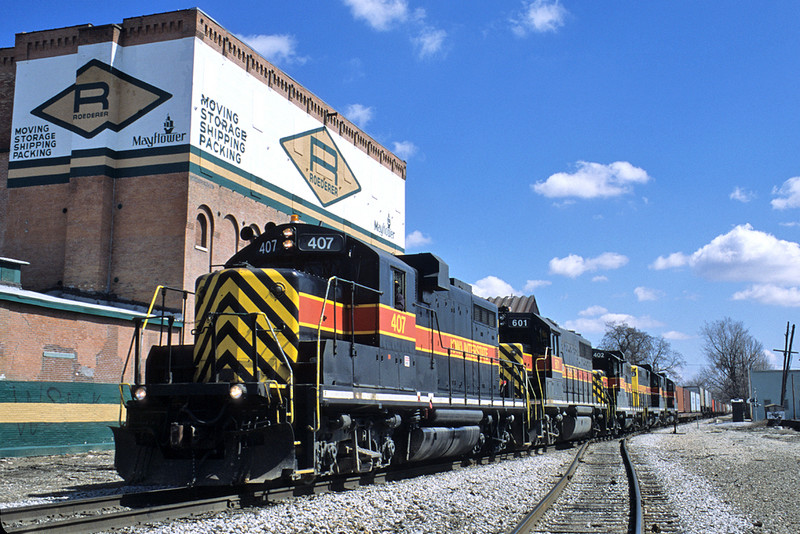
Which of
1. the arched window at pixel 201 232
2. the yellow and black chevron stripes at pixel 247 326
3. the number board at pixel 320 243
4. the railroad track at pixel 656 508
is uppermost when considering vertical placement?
the arched window at pixel 201 232

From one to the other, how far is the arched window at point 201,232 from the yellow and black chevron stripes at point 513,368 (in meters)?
15.4

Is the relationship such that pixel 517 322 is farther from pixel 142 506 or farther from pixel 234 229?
pixel 234 229

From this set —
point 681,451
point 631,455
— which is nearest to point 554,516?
point 631,455

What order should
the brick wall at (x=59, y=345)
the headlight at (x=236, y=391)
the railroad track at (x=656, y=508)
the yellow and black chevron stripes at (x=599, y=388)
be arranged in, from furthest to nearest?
the yellow and black chevron stripes at (x=599, y=388) < the brick wall at (x=59, y=345) < the headlight at (x=236, y=391) < the railroad track at (x=656, y=508)

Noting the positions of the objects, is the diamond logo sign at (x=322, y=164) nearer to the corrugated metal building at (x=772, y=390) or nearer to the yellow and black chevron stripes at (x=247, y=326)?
the yellow and black chevron stripes at (x=247, y=326)

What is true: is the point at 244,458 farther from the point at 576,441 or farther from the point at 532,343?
the point at 576,441

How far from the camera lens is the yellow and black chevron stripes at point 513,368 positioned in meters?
16.6

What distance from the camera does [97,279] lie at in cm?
2706

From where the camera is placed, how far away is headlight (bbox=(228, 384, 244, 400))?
24.7 feet

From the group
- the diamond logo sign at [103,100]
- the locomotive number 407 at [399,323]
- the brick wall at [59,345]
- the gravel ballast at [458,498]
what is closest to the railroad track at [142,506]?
the gravel ballast at [458,498]

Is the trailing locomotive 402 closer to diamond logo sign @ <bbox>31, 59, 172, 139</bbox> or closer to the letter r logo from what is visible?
diamond logo sign @ <bbox>31, 59, 172, 139</bbox>

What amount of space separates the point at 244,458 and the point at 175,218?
814 inches

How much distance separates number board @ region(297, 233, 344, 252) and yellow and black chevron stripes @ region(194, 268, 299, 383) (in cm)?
102

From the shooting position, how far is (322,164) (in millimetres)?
35625
